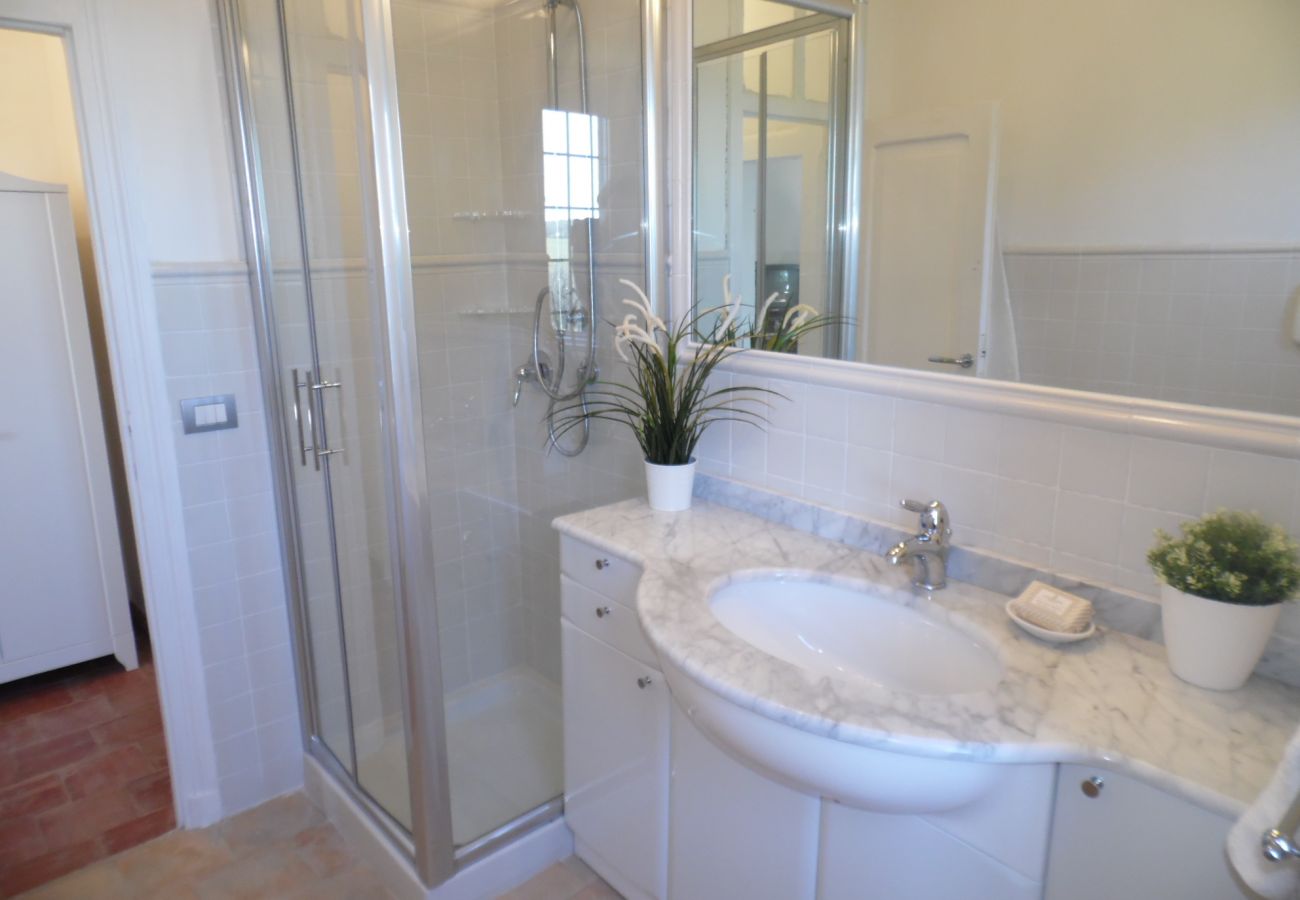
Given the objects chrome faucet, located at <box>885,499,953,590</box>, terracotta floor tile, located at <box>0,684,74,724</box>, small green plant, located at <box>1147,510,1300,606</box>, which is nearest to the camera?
small green plant, located at <box>1147,510,1300,606</box>

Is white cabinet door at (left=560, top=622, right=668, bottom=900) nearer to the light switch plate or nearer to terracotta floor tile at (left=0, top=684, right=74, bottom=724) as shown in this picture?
the light switch plate

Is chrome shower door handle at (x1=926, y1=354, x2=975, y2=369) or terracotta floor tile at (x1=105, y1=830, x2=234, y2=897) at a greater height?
chrome shower door handle at (x1=926, y1=354, x2=975, y2=369)

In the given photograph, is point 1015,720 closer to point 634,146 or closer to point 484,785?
point 484,785

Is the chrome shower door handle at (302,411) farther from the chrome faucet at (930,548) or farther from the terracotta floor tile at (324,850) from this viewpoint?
the chrome faucet at (930,548)

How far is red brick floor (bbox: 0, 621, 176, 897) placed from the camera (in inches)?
90.0

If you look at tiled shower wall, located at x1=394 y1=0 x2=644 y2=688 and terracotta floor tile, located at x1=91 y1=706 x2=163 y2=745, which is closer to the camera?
tiled shower wall, located at x1=394 y1=0 x2=644 y2=688

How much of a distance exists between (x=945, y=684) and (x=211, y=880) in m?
Result: 1.91

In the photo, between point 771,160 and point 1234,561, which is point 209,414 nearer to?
point 771,160

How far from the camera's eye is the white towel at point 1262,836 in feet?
2.68

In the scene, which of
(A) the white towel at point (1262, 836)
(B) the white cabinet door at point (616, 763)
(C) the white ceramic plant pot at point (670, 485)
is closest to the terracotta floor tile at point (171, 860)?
(B) the white cabinet door at point (616, 763)

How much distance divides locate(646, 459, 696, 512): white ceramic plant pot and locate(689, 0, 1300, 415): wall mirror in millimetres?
386

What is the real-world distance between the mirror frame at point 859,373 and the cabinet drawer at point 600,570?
0.54 meters

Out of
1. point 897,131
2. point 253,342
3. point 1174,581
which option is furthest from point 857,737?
point 253,342

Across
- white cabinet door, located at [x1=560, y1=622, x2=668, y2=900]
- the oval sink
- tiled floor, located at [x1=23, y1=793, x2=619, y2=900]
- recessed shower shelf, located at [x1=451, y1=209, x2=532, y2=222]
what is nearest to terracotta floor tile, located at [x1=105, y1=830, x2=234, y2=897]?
tiled floor, located at [x1=23, y1=793, x2=619, y2=900]
